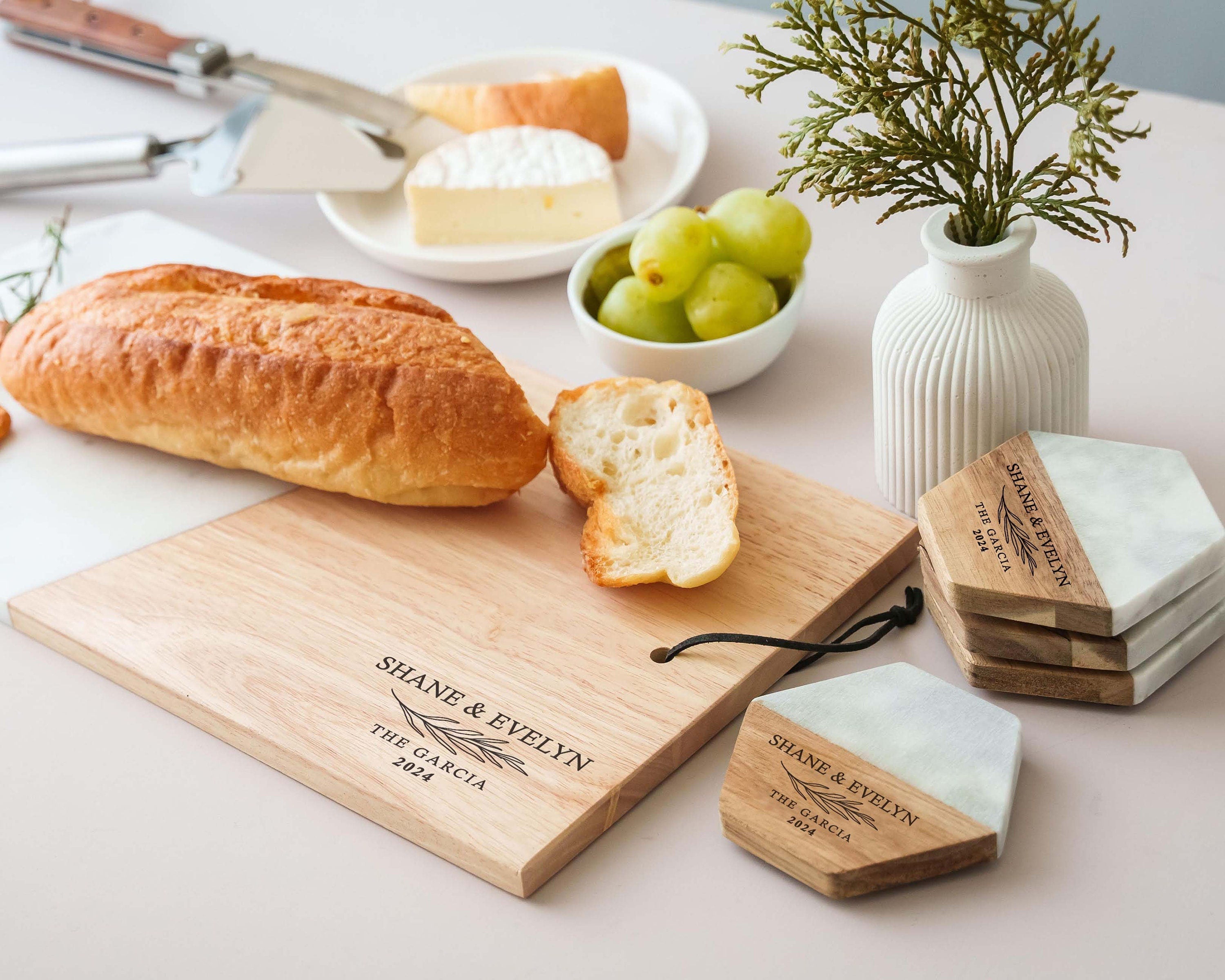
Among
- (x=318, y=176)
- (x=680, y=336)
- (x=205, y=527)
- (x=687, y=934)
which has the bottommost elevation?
(x=687, y=934)

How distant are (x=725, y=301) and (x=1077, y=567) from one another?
0.51 m

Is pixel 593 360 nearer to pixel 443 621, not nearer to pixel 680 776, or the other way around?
pixel 443 621

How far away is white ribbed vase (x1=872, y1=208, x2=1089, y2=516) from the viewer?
3.39 ft

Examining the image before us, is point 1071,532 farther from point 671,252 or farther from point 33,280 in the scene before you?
point 33,280

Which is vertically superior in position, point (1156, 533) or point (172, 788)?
point (1156, 533)

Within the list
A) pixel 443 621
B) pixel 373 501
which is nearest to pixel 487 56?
pixel 373 501

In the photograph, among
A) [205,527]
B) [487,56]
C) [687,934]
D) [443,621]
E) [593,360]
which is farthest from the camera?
[487,56]

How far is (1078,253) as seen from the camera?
60.9 inches

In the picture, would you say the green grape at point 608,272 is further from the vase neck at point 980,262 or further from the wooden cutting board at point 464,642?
the vase neck at point 980,262

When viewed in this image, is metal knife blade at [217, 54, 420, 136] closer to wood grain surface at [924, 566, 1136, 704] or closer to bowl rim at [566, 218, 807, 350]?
bowl rim at [566, 218, 807, 350]

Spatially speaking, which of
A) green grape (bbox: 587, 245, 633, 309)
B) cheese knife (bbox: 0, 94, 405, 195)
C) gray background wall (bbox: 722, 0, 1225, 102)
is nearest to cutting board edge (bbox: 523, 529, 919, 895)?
green grape (bbox: 587, 245, 633, 309)

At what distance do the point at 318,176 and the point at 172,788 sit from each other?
3.19ft

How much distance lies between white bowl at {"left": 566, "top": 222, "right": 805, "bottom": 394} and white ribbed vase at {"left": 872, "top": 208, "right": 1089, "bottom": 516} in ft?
0.73

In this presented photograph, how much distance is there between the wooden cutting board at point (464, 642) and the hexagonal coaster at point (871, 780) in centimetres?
9
